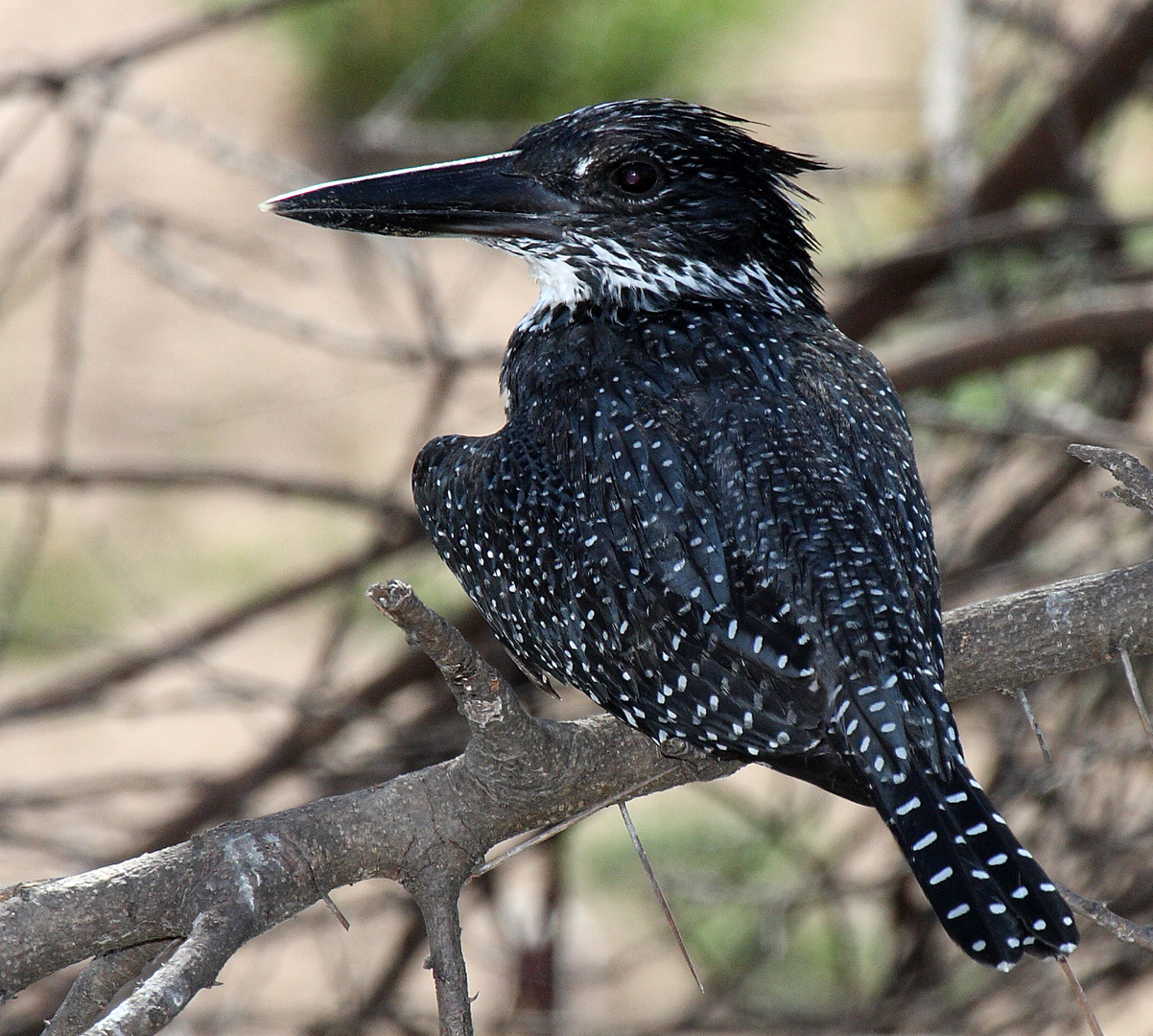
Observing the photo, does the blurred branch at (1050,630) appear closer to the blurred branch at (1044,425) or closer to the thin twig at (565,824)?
the thin twig at (565,824)

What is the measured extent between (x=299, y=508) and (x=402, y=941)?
13.7 feet

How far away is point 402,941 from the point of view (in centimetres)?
443

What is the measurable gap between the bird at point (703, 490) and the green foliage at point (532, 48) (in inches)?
247

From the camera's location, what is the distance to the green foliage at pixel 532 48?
347 inches

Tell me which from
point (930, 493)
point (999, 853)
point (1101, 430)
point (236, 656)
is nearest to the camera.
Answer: point (999, 853)

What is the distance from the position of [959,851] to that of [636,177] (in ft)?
4.31

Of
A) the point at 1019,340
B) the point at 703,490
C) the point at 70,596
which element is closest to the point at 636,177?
the point at 703,490

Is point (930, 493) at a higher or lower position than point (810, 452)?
higher

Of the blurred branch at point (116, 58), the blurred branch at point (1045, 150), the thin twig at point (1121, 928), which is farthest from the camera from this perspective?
the blurred branch at point (1045, 150)

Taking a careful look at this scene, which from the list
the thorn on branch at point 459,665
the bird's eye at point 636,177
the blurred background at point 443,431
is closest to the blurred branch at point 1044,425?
the blurred background at point 443,431

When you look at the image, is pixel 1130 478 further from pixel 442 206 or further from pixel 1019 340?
pixel 1019 340

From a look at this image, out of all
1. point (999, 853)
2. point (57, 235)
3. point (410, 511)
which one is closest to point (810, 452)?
point (999, 853)

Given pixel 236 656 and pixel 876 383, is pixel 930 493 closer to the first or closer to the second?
pixel 876 383

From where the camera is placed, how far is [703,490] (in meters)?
2.33
